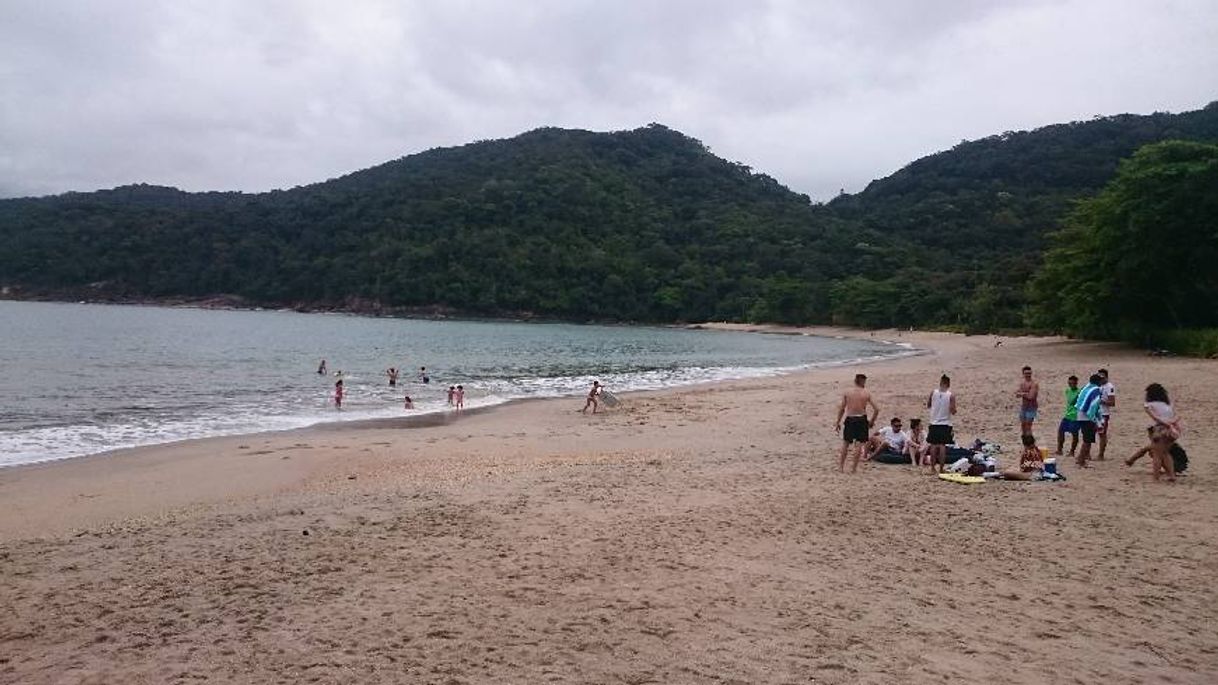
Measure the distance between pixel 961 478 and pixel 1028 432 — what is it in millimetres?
2452

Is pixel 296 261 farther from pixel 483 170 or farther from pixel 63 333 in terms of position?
pixel 63 333

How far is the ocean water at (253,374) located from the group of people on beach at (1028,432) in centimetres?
1523

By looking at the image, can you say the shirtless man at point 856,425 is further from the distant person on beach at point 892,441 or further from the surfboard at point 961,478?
the surfboard at point 961,478

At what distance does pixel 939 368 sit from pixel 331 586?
122ft

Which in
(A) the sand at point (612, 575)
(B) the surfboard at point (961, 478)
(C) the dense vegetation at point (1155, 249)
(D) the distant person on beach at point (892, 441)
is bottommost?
(A) the sand at point (612, 575)

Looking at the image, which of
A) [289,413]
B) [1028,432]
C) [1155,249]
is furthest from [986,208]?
[1028,432]

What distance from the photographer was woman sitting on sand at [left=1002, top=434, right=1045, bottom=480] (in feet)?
36.8

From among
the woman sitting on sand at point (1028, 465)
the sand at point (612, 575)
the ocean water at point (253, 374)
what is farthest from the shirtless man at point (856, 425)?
the ocean water at point (253, 374)

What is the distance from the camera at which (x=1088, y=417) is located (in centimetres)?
1257

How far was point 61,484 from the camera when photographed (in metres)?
12.7

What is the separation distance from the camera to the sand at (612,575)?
17.1 feet

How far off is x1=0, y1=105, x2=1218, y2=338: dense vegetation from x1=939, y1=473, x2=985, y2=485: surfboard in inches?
3852

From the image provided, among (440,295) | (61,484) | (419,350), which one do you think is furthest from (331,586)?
(440,295)

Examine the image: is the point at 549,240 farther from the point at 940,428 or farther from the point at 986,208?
the point at 940,428
